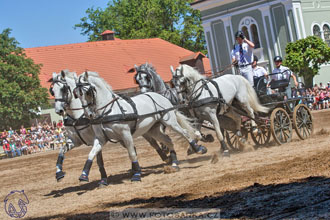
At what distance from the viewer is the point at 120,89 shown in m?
40.8

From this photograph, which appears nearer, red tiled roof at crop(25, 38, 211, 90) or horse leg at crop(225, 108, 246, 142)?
horse leg at crop(225, 108, 246, 142)

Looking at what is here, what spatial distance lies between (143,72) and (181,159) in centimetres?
229

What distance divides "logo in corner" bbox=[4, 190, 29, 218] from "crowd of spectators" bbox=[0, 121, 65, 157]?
1755cm

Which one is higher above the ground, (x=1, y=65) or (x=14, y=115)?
(x=1, y=65)

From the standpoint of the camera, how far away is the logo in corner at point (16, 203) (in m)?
8.29

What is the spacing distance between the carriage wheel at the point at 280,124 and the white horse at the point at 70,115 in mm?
4072

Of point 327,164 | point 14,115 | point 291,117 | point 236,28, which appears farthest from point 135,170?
point 236,28

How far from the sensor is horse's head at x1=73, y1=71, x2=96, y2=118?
9.63 m

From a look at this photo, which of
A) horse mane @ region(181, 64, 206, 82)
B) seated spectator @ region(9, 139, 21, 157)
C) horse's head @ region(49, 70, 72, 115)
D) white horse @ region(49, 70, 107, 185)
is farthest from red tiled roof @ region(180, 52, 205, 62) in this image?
horse's head @ region(49, 70, 72, 115)

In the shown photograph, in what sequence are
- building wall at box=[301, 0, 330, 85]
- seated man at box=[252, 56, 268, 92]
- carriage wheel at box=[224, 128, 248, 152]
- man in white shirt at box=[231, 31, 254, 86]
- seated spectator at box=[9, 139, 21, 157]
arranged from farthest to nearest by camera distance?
building wall at box=[301, 0, 330, 85], seated spectator at box=[9, 139, 21, 157], seated man at box=[252, 56, 268, 92], carriage wheel at box=[224, 128, 248, 152], man in white shirt at box=[231, 31, 254, 86]

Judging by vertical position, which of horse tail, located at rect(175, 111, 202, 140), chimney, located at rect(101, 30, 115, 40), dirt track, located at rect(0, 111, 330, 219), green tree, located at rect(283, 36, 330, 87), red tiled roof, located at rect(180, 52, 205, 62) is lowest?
dirt track, located at rect(0, 111, 330, 219)

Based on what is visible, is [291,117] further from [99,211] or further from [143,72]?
[99,211]

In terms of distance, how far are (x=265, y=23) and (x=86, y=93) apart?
27.5m

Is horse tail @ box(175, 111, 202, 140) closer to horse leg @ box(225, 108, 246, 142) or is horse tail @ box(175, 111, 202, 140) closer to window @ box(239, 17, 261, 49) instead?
horse leg @ box(225, 108, 246, 142)
